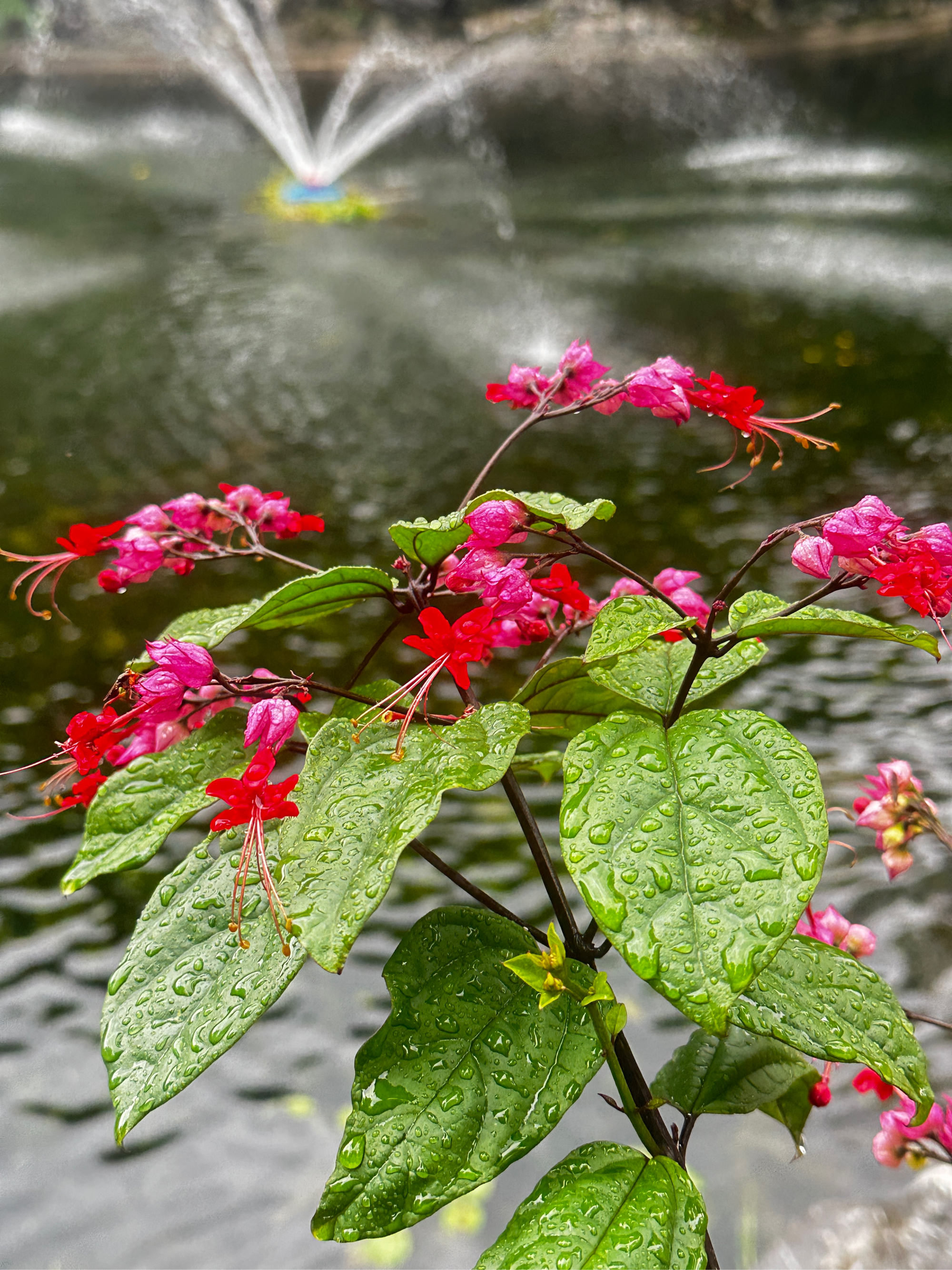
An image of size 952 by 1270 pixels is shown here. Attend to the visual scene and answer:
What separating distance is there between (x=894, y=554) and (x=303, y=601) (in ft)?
1.21

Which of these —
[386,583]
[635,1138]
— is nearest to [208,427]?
[635,1138]

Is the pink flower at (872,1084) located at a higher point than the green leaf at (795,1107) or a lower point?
lower

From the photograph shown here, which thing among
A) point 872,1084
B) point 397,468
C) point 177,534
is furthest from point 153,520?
point 397,468

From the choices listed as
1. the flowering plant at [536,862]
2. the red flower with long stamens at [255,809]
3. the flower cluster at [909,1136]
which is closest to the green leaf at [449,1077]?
the flowering plant at [536,862]

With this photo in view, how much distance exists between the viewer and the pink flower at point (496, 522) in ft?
2.06

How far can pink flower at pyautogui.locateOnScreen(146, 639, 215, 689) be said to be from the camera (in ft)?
2.02

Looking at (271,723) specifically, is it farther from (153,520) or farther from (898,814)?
(898,814)

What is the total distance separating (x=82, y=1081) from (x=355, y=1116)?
109 centimetres

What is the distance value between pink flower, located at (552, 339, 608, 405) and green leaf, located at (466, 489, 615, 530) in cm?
21

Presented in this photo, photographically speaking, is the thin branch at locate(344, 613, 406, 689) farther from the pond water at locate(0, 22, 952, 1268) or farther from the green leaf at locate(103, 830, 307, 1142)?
the pond water at locate(0, 22, 952, 1268)

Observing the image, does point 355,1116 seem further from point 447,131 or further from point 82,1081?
point 447,131

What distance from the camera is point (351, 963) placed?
5.57 ft

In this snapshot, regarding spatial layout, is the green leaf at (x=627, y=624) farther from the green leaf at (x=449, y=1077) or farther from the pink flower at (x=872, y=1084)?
the pink flower at (x=872, y=1084)

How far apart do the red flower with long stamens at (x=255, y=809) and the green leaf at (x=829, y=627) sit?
29cm
